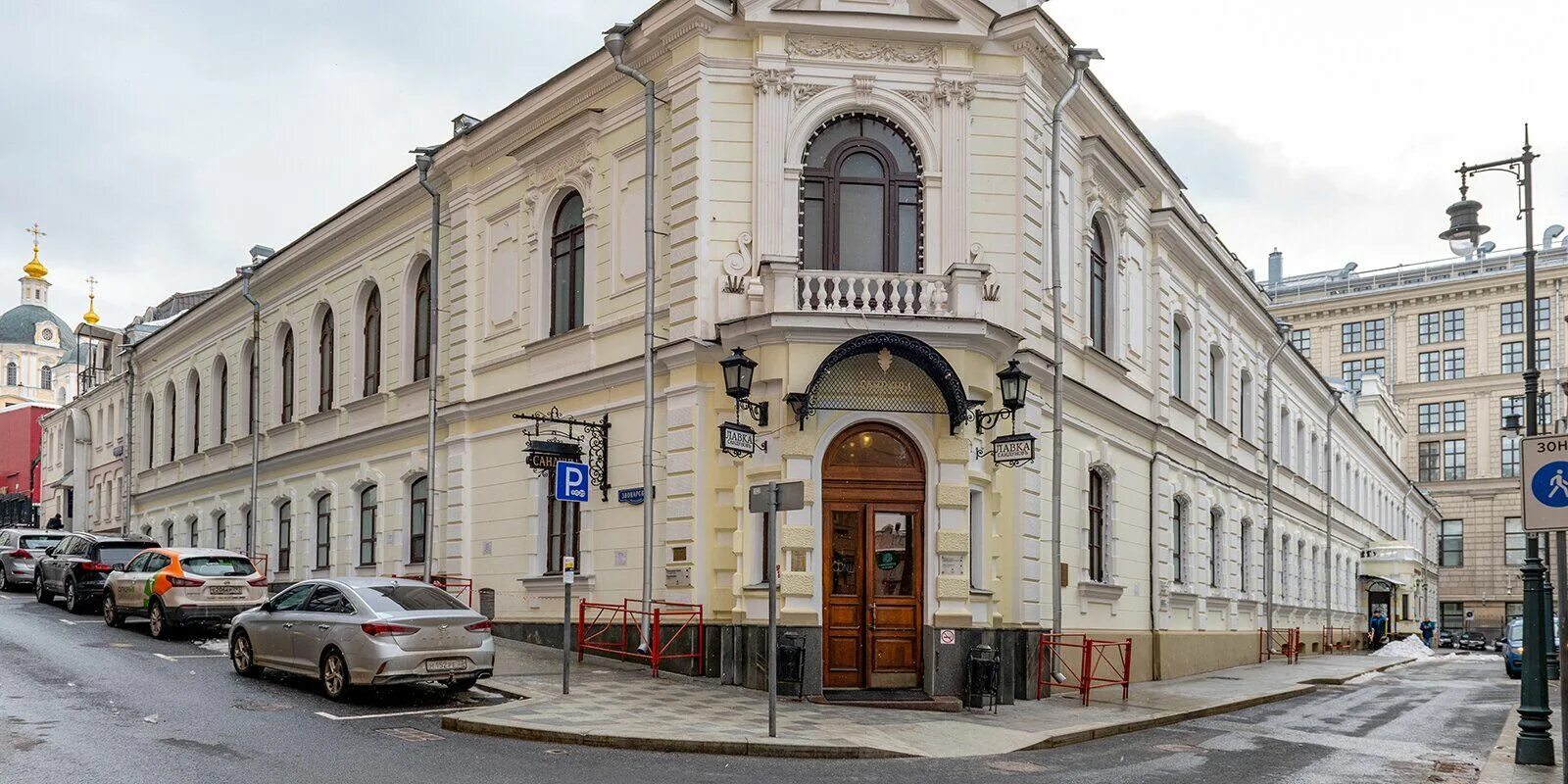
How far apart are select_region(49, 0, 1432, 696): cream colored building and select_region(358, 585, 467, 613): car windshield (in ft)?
11.7

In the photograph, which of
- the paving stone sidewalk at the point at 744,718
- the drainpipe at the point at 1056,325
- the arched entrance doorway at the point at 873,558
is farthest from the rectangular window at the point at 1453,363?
the arched entrance doorway at the point at 873,558

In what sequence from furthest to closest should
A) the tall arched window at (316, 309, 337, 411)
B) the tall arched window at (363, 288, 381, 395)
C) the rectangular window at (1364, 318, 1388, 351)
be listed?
the rectangular window at (1364, 318, 1388, 351)
the tall arched window at (316, 309, 337, 411)
the tall arched window at (363, 288, 381, 395)

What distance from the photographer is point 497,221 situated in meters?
24.0

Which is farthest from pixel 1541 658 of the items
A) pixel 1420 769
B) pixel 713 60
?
pixel 713 60

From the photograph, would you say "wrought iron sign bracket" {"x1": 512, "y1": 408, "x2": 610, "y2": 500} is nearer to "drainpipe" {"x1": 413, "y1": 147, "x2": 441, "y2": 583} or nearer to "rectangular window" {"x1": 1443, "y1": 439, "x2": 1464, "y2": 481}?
"drainpipe" {"x1": 413, "y1": 147, "x2": 441, "y2": 583}

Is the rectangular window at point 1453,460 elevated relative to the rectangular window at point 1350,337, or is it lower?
lower

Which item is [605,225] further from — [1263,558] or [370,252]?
[1263,558]

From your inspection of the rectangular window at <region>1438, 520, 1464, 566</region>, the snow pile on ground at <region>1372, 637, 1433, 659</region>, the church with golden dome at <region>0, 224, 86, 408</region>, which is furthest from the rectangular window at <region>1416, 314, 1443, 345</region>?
the church with golden dome at <region>0, 224, 86, 408</region>

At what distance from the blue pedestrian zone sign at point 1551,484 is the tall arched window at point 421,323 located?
19.8 metres

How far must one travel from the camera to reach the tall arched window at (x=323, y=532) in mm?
29772

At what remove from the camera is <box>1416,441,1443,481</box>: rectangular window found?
8506 centimetres

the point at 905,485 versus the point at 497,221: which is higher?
the point at 497,221

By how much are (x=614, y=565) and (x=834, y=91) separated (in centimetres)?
757

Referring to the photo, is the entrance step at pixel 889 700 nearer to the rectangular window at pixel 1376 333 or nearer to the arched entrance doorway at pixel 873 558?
the arched entrance doorway at pixel 873 558
